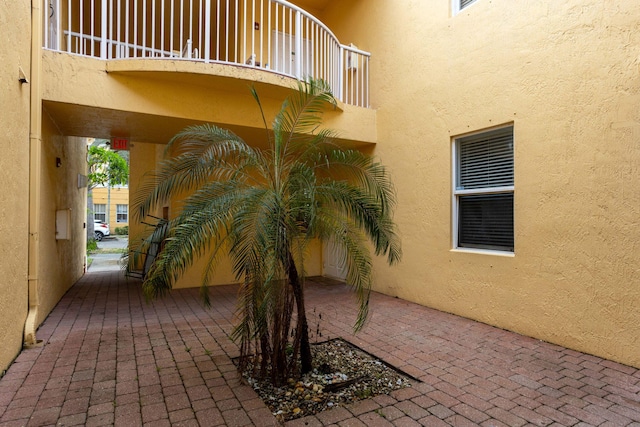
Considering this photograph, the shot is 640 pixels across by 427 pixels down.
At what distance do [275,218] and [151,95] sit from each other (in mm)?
3335

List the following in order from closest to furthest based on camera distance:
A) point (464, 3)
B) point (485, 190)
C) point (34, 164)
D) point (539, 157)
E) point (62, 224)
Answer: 1. point (34, 164)
2. point (539, 157)
3. point (485, 190)
4. point (464, 3)
5. point (62, 224)

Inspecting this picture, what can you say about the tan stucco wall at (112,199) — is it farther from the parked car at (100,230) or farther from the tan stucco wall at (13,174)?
the tan stucco wall at (13,174)

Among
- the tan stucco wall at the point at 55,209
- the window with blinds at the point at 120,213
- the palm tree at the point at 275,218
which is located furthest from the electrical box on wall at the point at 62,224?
the window with blinds at the point at 120,213

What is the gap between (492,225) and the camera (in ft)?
16.3

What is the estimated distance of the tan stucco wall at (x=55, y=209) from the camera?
494 cm

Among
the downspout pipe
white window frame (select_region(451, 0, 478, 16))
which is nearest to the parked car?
the downspout pipe

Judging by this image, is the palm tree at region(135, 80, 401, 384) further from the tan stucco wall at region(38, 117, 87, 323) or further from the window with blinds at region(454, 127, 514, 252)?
the tan stucco wall at region(38, 117, 87, 323)

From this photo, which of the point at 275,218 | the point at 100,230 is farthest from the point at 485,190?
the point at 100,230

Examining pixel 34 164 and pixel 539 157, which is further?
pixel 539 157

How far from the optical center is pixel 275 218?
2846 millimetres

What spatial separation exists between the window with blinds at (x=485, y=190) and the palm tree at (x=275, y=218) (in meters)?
2.15

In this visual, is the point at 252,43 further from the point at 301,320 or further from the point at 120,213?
the point at 120,213

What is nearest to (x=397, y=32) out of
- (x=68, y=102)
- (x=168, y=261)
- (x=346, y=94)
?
(x=346, y=94)

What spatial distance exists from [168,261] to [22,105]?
2.60m
